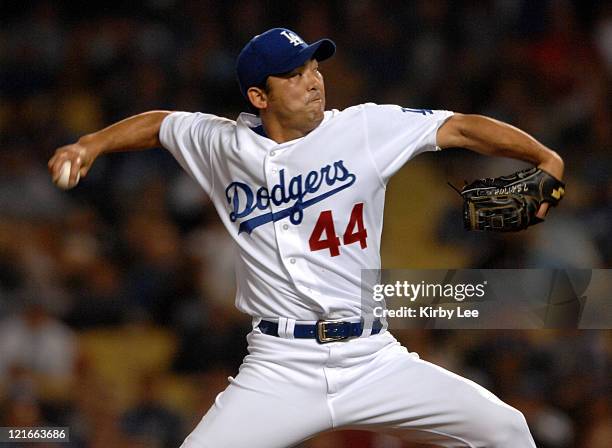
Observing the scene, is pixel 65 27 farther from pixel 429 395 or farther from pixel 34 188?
pixel 429 395

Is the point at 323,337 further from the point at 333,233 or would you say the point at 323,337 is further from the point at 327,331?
the point at 333,233

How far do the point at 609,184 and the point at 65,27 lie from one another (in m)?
3.31

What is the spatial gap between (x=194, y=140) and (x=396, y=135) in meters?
0.62

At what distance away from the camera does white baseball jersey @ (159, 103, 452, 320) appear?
115 inches

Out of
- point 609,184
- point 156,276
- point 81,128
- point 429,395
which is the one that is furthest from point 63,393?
point 609,184

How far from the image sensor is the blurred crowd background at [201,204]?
4.86 meters

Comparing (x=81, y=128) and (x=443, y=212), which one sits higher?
(x=81, y=128)

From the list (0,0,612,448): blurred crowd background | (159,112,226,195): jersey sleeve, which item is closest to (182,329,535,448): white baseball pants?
(159,112,226,195): jersey sleeve

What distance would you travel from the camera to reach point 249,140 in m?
3.00

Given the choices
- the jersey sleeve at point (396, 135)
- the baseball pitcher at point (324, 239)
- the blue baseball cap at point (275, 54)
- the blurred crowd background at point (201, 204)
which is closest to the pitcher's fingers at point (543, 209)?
the baseball pitcher at point (324, 239)

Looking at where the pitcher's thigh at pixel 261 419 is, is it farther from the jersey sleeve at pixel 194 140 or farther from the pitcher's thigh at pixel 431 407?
the jersey sleeve at pixel 194 140

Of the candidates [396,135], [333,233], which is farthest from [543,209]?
[333,233]

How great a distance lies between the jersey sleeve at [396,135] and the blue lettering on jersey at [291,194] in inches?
4.0

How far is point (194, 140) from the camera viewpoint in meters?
3.11
